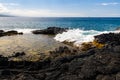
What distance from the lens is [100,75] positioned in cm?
1380

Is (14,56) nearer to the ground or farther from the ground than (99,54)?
nearer to the ground

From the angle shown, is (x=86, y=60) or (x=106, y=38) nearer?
(x=86, y=60)

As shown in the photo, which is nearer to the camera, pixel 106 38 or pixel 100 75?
pixel 100 75

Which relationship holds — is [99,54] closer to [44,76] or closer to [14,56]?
[44,76]

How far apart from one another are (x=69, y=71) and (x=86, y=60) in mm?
1521

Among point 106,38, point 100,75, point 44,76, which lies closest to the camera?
point 100,75

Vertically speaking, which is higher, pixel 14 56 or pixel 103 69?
pixel 103 69

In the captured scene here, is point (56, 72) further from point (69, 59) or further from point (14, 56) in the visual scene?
point (14, 56)

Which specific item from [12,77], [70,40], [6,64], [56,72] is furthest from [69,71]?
[70,40]

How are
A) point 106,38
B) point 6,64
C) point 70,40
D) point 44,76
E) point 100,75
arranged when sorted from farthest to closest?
point 70,40 → point 106,38 → point 6,64 → point 44,76 → point 100,75

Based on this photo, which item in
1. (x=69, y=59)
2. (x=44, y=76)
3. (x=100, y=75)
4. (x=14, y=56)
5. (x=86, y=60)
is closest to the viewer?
(x=100, y=75)

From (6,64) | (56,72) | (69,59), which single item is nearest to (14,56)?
(6,64)

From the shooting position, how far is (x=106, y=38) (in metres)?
34.8

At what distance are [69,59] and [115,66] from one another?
4.17m
